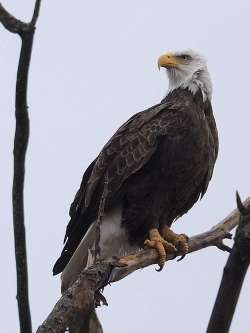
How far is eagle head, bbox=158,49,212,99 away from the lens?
7.83 metres

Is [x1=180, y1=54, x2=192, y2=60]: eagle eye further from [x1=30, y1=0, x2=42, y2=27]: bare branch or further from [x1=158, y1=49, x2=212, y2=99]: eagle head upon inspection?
[x1=30, y1=0, x2=42, y2=27]: bare branch

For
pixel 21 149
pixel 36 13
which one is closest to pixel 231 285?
pixel 21 149

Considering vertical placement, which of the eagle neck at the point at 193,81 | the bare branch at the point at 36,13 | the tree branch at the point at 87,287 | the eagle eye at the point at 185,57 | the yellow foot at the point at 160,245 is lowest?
the yellow foot at the point at 160,245

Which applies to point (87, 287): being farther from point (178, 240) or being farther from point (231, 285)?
point (178, 240)

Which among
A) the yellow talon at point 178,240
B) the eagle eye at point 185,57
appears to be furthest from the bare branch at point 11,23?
the eagle eye at point 185,57

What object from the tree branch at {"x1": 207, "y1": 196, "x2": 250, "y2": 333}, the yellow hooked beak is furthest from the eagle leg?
the tree branch at {"x1": 207, "y1": 196, "x2": 250, "y2": 333}

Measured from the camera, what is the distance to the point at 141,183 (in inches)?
271

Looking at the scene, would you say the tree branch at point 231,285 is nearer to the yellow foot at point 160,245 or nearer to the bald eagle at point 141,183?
the yellow foot at point 160,245

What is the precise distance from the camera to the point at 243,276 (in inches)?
126

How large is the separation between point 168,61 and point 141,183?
177 cm

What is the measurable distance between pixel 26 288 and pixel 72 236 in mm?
4010

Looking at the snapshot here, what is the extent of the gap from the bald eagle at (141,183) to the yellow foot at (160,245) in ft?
0.14

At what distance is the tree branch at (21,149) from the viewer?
2.91 meters

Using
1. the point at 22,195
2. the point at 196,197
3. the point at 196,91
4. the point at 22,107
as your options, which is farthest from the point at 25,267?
the point at 196,91
